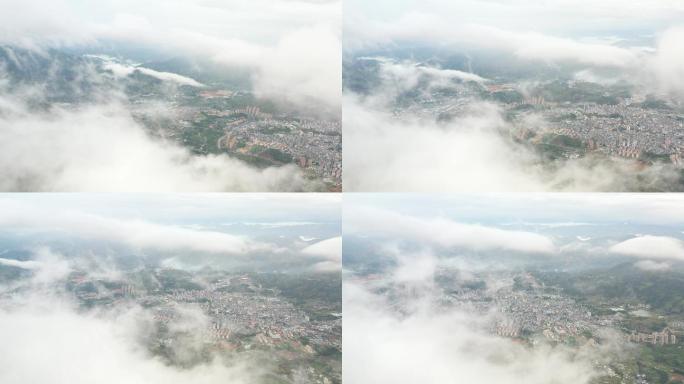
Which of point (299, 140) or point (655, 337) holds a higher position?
point (299, 140)

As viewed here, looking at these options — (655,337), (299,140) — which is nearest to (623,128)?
(655,337)

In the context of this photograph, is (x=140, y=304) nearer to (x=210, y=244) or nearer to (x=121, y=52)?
(x=210, y=244)

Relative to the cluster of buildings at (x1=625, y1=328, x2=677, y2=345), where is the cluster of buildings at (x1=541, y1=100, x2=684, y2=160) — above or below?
above

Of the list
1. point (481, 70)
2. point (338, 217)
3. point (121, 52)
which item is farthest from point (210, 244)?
point (481, 70)

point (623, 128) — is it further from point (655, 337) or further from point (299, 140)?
point (299, 140)

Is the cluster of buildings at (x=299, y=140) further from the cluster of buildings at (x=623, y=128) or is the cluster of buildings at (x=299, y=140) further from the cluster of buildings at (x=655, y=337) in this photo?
the cluster of buildings at (x=655, y=337)

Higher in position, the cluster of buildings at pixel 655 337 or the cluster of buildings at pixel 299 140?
the cluster of buildings at pixel 299 140

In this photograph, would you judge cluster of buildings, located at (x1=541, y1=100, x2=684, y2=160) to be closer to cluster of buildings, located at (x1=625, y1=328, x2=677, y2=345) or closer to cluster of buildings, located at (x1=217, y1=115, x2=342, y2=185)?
cluster of buildings, located at (x1=625, y1=328, x2=677, y2=345)

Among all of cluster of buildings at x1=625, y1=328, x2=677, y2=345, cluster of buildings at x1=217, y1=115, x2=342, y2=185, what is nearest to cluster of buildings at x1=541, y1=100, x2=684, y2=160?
cluster of buildings at x1=625, y1=328, x2=677, y2=345

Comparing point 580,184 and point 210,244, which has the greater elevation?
point 580,184

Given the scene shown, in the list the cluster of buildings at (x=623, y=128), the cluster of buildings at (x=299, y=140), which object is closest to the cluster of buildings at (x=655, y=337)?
the cluster of buildings at (x=623, y=128)

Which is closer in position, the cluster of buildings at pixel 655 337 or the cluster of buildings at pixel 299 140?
the cluster of buildings at pixel 655 337
